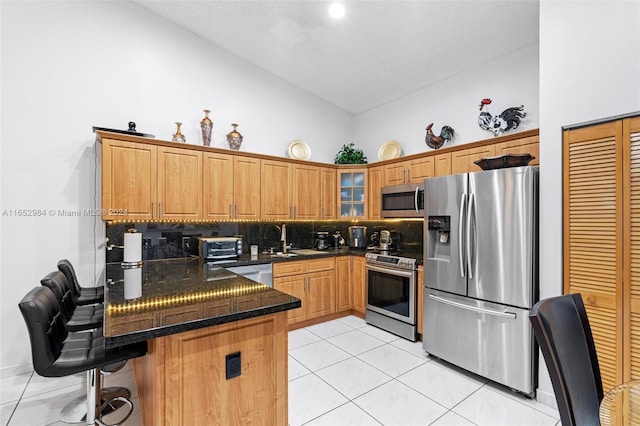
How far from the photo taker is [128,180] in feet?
9.89

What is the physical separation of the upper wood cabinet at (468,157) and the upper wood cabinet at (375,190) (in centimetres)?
109

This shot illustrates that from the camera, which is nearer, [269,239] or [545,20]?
[545,20]

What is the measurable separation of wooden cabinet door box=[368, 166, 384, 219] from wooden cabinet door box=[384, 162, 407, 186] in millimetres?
94

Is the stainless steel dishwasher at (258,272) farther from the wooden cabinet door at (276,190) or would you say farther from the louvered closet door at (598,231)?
the louvered closet door at (598,231)

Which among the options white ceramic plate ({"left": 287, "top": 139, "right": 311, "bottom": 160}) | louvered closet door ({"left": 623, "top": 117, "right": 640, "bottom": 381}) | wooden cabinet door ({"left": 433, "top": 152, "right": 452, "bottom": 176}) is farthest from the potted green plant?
louvered closet door ({"left": 623, "top": 117, "right": 640, "bottom": 381})

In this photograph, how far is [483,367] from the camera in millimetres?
2613

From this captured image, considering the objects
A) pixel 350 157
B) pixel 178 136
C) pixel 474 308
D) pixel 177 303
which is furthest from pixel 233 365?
pixel 350 157

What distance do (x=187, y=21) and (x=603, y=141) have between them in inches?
166

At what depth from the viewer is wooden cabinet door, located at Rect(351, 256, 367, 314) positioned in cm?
417

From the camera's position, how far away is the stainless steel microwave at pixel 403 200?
143 inches

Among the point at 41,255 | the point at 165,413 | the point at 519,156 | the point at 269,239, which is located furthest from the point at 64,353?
the point at 519,156

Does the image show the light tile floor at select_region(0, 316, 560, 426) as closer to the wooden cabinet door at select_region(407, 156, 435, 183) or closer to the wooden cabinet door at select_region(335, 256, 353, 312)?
the wooden cabinet door at select_region(335, 256, 353, 312)

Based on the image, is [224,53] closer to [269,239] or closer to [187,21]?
[187,21]

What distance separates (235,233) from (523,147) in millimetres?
3429
